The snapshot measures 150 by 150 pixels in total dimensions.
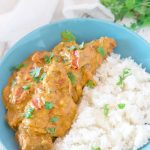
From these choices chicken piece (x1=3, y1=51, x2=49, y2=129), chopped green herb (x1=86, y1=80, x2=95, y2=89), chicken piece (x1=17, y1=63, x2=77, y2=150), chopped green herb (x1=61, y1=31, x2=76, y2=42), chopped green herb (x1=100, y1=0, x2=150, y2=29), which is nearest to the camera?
chicken piece (x1=17, y1=63, x2=77, y2=150)

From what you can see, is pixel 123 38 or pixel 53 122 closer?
pixel 53 122

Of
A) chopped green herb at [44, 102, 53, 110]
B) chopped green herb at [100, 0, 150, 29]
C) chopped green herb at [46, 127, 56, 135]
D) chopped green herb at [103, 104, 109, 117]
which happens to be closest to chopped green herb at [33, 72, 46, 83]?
chopped green herb at [44, 102, 53, 110]

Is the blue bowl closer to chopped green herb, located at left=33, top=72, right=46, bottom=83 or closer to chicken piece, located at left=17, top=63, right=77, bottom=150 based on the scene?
chopped green herb, located at left=33, top=72, right=46, bottom=83

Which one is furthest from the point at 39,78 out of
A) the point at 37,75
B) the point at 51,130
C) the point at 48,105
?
the point at 51,130

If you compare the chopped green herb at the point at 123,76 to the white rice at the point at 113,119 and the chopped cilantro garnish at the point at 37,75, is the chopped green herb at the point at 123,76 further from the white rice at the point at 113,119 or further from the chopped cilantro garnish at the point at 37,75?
the chopped cilantro garnish at the point at 37,75

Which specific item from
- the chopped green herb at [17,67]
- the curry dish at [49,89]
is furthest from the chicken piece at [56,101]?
the chopped green herb at [17,67]

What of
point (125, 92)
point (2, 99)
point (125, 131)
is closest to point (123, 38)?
point (125, 92)

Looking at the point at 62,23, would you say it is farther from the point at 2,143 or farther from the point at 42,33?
the point at 2,143
